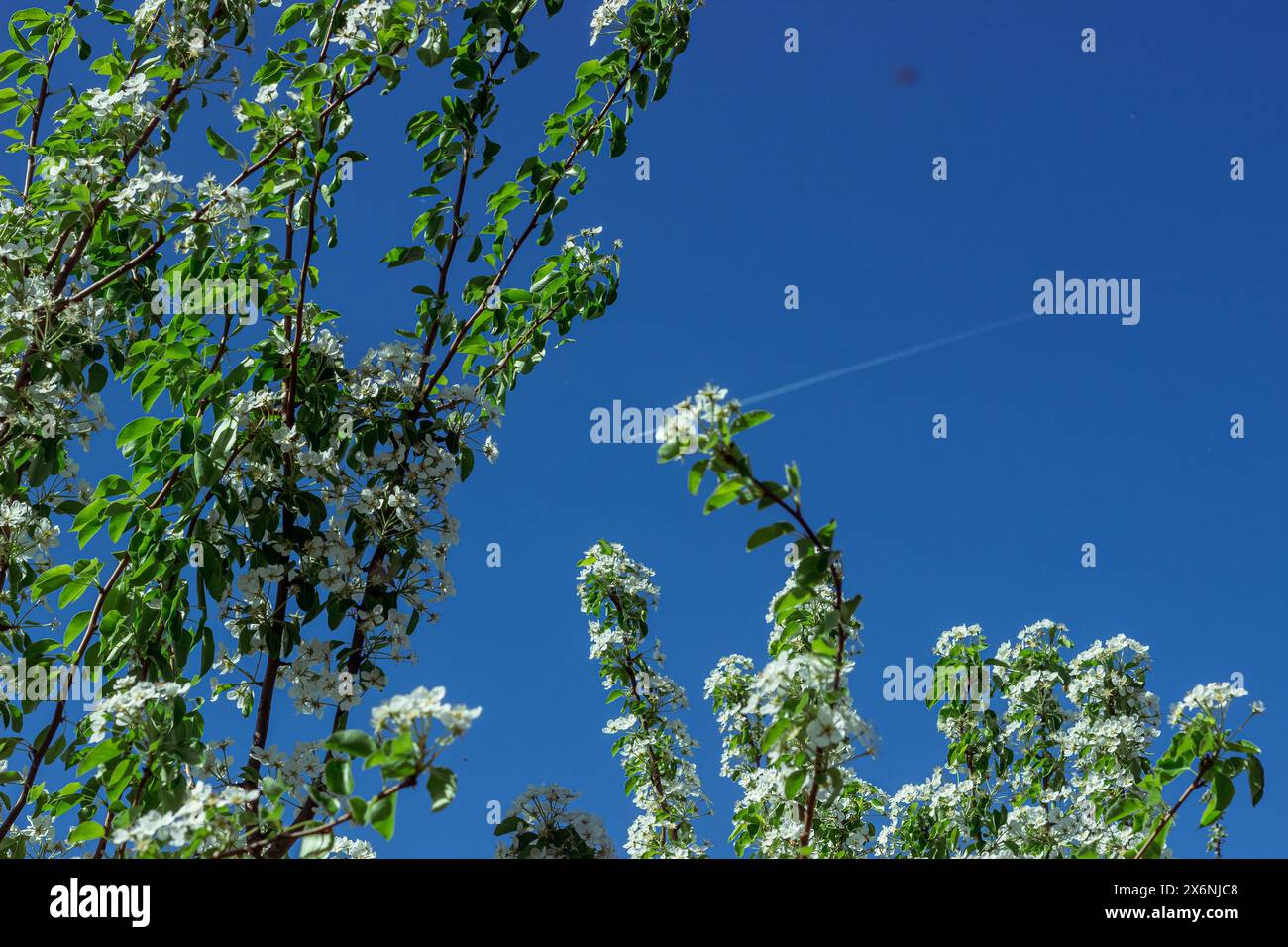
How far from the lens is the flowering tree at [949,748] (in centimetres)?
216

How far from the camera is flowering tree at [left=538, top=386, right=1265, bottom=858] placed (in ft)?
7.07

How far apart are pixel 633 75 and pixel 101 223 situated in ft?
5.79

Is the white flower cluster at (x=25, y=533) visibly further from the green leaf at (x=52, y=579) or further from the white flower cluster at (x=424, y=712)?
the white flower cluster at (x=424, y=712)

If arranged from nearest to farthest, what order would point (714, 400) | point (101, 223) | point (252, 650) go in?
point (714, 400), point (252, 650), point (101, 223)

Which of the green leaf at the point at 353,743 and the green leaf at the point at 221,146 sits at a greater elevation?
the green leaf at the point at 221,146

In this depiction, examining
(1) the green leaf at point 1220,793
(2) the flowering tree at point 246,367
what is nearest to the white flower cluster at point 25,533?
(2) the flowering tree at point 246,367

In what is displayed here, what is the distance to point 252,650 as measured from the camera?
295 cm

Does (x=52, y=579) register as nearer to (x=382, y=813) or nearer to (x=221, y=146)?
(x=221, y=146)

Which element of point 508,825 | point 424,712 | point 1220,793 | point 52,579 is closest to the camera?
point 424,712

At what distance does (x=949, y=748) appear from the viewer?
5.07m

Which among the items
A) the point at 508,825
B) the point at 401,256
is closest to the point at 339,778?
the point at 508,825

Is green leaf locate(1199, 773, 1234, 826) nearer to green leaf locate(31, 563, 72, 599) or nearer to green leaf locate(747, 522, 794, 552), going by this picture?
green leaf locate(747, 522, 794, 552)
